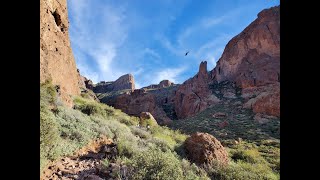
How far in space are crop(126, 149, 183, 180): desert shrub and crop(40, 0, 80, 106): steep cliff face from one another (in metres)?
9.10

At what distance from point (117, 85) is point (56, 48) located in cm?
7787

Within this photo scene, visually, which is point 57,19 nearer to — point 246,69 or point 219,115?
point 219,115

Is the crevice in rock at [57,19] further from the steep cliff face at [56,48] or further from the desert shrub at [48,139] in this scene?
the desert shrub at [48,139]

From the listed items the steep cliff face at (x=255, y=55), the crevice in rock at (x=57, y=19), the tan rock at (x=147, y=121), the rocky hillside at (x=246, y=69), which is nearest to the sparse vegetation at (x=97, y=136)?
the crevice in rock at (x=57, y=19)

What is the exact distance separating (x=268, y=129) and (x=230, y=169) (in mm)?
26813

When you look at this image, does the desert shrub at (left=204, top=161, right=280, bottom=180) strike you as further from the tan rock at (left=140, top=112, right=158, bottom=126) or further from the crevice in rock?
the crevice in rock

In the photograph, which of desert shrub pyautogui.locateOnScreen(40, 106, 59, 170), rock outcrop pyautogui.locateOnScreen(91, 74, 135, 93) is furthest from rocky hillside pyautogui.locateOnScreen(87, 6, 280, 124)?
desert shrub pyautogui.locateOnScreen(40, 106, 59, 170)

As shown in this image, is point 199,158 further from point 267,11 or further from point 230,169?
point 267,11

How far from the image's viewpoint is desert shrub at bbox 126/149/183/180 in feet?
22.0

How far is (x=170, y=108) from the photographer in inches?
2660

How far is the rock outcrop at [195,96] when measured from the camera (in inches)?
2183

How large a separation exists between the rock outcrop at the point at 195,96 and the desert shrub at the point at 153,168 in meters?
45.6

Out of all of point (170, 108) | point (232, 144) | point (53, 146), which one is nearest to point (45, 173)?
point (53, 146)

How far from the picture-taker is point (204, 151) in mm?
10102
